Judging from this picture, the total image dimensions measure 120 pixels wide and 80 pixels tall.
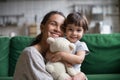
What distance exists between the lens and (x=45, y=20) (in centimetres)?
132

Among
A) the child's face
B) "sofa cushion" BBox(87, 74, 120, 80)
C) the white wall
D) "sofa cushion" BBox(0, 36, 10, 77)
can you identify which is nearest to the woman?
the child's face

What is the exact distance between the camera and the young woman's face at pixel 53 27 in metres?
1.26

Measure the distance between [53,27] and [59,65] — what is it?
0.21 metres

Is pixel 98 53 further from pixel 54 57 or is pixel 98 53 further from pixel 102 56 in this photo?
pixel 54 57

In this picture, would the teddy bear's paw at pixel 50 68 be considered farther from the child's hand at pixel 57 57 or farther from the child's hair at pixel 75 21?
the child's hair at pixel 75 21

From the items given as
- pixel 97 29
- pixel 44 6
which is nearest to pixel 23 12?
pixel 44 6

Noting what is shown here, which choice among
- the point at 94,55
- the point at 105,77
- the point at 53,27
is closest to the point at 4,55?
the point at 94,55

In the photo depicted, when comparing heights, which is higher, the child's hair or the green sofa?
the child's hair

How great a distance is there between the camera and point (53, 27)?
126 centimetres

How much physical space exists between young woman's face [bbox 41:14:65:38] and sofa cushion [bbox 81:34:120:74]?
2.88 feet

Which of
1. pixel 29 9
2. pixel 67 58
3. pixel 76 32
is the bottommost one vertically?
pixel 67 58

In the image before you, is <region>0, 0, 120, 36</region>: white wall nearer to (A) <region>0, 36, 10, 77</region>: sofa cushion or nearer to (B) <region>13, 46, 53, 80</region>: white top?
(A) <region>0, 36, 10, 77</region>: sofa cushion

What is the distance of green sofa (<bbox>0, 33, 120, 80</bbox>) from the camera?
6.96ft

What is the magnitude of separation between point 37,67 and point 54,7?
13.8ft
